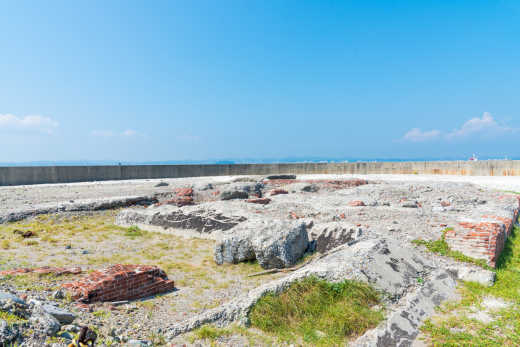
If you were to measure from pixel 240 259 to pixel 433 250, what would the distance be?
12.1 feet

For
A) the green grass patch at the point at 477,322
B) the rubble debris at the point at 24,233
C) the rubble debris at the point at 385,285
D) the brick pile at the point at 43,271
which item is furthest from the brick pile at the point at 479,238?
the rubble debris at the point at 24,233

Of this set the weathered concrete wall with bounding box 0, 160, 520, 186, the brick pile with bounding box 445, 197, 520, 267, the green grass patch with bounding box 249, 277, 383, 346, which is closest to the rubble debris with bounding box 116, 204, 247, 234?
the green grass patch with bounding box 249, 277, 383, 346

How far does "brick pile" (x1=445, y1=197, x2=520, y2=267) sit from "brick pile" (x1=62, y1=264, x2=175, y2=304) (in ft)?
17.4

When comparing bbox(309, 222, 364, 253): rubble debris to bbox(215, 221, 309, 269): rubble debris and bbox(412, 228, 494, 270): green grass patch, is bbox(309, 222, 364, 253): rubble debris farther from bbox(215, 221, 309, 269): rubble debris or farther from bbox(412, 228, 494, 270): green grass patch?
bbox(412, 228, 494, 270): green grass patch

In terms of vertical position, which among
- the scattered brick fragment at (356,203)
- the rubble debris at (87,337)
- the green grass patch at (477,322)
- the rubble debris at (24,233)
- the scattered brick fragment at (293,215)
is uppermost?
the scattered brick fragment at (356,203)

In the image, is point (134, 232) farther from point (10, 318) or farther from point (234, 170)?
point (234, 170)

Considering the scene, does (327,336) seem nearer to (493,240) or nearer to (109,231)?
(493,240)

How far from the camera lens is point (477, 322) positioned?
13.3 ft

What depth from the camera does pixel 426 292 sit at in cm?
467

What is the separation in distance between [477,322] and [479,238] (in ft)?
8.95

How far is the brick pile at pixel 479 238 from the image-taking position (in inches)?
238

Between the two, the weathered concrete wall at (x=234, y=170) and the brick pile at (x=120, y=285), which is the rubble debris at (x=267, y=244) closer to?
the brick pile at (x=120, y=285)

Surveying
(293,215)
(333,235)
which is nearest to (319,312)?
(333,235)

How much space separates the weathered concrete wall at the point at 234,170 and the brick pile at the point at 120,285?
21887mm
